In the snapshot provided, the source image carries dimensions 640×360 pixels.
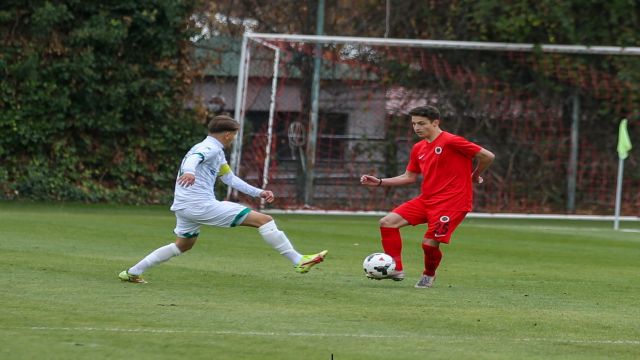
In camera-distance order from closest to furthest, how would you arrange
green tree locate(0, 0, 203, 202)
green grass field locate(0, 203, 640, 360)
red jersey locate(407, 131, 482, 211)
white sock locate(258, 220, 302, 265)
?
green grass field locate(0, 203, 640, 360) → white sock locate(258, 220, 302, 265) → red jersey locate(407, 131, 482, 211) → green tree locate(0, 0, 203, 202)

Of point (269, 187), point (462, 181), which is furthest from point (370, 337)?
point (269, 187)

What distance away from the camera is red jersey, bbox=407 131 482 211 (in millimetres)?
11281

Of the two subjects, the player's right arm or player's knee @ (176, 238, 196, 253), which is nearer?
the player's right arm

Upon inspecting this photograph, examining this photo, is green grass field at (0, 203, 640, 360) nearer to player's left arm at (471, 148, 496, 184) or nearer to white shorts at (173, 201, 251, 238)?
white shorts at (173, 201, 251, 238)

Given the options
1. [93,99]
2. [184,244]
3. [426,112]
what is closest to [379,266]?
[426,112]

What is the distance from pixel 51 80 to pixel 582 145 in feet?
33.6

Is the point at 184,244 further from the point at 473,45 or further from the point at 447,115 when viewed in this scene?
the point at 447,115

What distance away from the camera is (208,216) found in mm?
10977

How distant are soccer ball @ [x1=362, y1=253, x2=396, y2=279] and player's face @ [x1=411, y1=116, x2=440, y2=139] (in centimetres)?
113

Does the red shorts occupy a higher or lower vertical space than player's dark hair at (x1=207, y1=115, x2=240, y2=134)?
lower

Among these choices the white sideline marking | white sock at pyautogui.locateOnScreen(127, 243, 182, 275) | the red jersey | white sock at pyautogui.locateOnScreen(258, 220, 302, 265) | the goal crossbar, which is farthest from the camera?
the goal crossbar

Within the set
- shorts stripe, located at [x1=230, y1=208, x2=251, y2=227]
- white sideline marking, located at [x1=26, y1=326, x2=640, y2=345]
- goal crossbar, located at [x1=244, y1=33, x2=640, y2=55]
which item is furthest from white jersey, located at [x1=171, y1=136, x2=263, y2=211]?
goal crossbar, located at [x1=244, y1=33, x2=640, y2=55]

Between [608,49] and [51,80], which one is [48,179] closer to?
[51,80]

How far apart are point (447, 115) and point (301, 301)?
50.9ft
